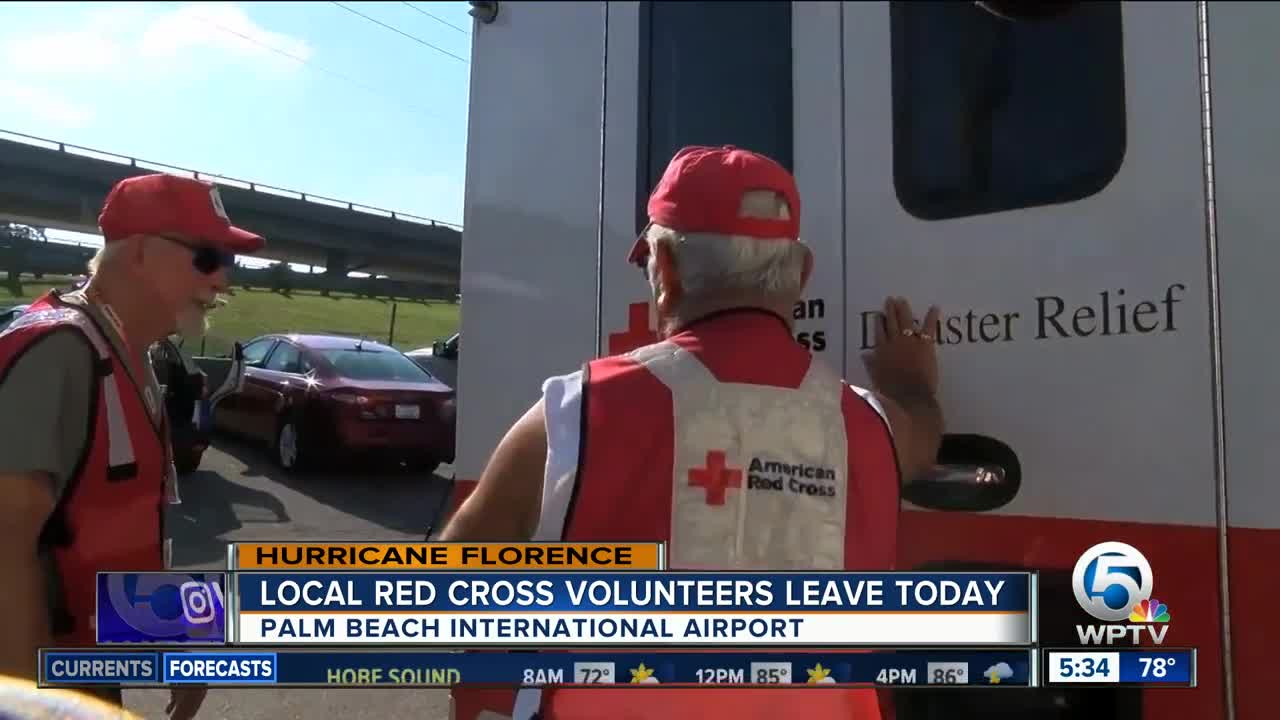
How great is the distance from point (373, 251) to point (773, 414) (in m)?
0.79

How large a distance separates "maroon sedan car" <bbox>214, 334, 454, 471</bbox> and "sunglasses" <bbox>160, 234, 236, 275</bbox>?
0.16 m

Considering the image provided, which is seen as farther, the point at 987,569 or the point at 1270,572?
the point at 987,569

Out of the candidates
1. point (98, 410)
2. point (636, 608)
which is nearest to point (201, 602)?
point (98, 410)

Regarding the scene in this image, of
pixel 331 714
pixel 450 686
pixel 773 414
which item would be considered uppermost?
pixel 773 414

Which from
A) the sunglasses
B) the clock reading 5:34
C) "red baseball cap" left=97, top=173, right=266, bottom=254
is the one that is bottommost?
the clock reading 5:34

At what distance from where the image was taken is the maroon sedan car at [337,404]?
1907 mm

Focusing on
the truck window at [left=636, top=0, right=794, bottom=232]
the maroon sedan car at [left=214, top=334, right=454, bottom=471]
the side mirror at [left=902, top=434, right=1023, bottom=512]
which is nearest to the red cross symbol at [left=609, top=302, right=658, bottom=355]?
the truck window at [left=636, top=0, right=794, bottom=232]

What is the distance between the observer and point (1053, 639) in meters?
1.58

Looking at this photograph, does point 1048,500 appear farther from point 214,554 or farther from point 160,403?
point 160,403

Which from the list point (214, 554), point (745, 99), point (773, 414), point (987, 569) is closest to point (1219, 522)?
point (987, 569)

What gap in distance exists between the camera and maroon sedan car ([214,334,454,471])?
1907mm

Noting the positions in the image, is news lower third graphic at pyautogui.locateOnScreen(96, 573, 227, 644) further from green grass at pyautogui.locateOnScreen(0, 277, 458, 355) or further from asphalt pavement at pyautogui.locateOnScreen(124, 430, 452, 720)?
green grass at pyautogui.locateOnScreen(0, 277, 458, 355)

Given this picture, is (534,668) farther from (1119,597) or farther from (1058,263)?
(1058,263)

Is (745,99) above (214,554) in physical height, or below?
above
